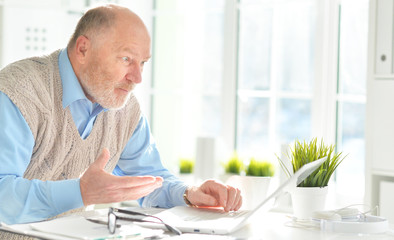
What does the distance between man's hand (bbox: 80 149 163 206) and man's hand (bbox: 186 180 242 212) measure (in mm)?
307

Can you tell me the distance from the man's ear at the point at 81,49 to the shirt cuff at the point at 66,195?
0.58 m

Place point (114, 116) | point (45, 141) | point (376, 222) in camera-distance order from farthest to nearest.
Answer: point (114, 116) → point (45, 141) → point (376, 222)

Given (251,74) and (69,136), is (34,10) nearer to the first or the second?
(251,74)

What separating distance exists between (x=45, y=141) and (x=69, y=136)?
11cm

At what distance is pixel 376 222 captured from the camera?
1612 millimetres

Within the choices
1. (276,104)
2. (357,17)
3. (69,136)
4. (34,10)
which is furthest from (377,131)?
(34,10)

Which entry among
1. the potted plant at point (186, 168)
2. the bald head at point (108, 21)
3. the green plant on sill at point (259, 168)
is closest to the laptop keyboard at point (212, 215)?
the bald head at point (108, 21)

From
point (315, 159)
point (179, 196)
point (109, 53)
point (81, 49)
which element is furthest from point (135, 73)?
point (315, 159)

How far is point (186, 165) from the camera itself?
13.4ft

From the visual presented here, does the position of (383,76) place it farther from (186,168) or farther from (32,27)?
(32,27)

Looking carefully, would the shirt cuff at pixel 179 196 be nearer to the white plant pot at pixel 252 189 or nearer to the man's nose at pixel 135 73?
the white plant pot at pixel 252 189

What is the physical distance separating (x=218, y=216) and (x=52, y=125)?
631 millimetres

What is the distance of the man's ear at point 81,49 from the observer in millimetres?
2092

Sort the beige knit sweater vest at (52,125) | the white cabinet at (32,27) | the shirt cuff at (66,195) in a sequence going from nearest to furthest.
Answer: the shirt cuff at (66,195) < the beige knit sweater vest at (52,125) < the white cabinet at (32,27)
